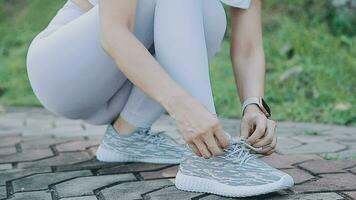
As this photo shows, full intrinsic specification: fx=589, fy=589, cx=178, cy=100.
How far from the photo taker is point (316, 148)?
1835mm

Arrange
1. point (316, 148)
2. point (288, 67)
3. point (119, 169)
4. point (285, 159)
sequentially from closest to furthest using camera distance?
point (119, 169)
point (285, 159)
point (316, 148)
point (288, 67)

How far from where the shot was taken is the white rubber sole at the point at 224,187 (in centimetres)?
114

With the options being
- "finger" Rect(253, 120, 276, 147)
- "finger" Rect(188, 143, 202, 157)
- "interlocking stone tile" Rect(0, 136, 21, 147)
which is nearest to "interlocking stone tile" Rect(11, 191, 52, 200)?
"finger" Rect(188, 143, 202, 157)

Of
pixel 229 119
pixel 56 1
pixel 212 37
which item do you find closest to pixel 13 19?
pixel 56 1

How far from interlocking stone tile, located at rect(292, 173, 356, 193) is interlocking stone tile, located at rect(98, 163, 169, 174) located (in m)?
0.40

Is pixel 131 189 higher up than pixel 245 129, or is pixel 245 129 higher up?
pixel 245 129

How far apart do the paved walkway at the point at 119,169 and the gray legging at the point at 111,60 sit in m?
0.15

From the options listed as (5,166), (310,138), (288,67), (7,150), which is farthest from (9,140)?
(288,67)

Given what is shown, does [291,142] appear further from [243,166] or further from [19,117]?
[19,117]

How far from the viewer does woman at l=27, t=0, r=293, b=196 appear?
1124mm

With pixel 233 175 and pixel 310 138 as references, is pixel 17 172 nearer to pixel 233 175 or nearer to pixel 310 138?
pixel 233 175

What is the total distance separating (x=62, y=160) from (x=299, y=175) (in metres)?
0.68

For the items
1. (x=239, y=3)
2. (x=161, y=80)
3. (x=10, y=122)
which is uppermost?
(x=239, y=3)

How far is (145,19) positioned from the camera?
1.27 m
